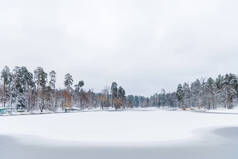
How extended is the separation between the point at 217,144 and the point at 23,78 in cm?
7705

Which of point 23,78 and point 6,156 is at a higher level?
point 23,78

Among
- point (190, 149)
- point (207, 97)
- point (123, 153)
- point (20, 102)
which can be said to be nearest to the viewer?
point (123, 153)

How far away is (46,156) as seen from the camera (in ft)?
41.9

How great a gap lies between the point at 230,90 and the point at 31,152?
94.8 meters

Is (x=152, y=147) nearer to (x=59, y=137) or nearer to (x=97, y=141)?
(x=97, y=141)

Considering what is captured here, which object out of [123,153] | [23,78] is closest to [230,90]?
[23,78]

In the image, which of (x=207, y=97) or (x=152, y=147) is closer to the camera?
(x=152, y=147)

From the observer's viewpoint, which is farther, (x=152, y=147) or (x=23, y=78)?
(x=23, y=78)

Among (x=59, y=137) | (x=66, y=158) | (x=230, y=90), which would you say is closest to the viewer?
Result: (x=66, y=158)

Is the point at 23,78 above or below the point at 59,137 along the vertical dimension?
above

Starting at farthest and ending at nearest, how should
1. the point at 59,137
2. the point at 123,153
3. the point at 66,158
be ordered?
the point at 59,137, the point at 123,153, the point at 66,158

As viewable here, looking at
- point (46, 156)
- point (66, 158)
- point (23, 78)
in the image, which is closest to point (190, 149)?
point (66, 158)

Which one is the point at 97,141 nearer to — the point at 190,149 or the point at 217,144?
the point at 190,149

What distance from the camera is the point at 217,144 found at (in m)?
16.8
